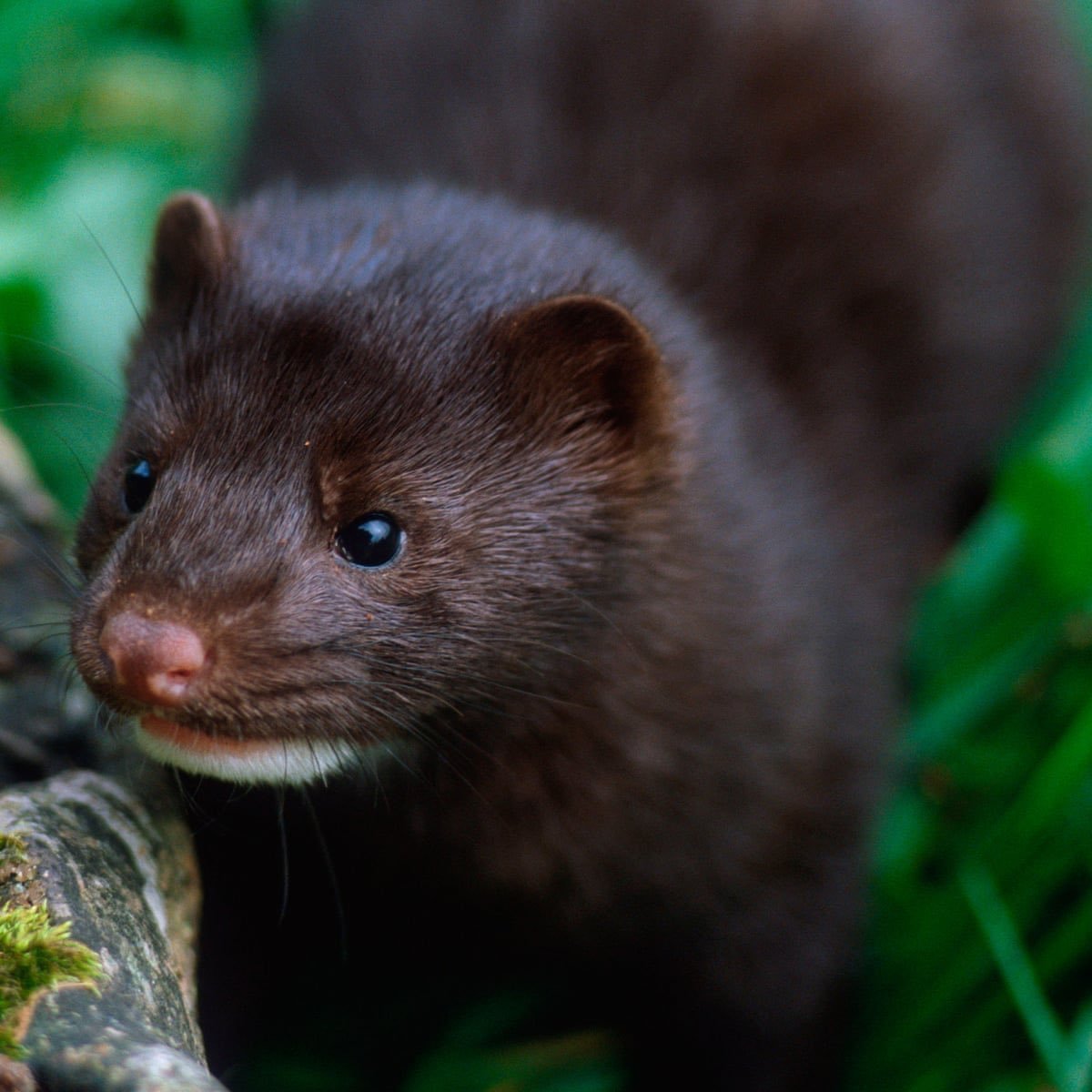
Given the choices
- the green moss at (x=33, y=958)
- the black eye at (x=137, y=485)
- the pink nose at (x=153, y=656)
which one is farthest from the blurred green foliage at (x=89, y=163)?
the green moss at (x=33, y=958)

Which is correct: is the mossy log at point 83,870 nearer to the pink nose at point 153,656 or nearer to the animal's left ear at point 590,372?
the pink nose at point 153,656

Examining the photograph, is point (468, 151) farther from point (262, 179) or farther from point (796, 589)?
point (796, 589)

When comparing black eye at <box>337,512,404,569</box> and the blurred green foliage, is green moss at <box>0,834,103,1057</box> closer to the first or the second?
black eye at <box>337,512,404,569</box>

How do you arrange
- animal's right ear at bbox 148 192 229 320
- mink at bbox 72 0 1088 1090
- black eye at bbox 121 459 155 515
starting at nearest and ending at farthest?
mink at bbox 72 0 1088 1090 → black eye at bbox 121 459 155 515 → animal's right ear at bbox 148 192 229 320

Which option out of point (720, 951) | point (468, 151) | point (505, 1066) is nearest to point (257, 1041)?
point (505, 1066)

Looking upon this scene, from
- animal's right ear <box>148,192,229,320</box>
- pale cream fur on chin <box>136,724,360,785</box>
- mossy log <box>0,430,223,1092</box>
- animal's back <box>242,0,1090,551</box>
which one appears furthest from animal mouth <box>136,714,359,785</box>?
animal's back <box>242,0,1090,551</box>

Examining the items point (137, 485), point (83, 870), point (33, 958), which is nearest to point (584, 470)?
point (137, 485)
